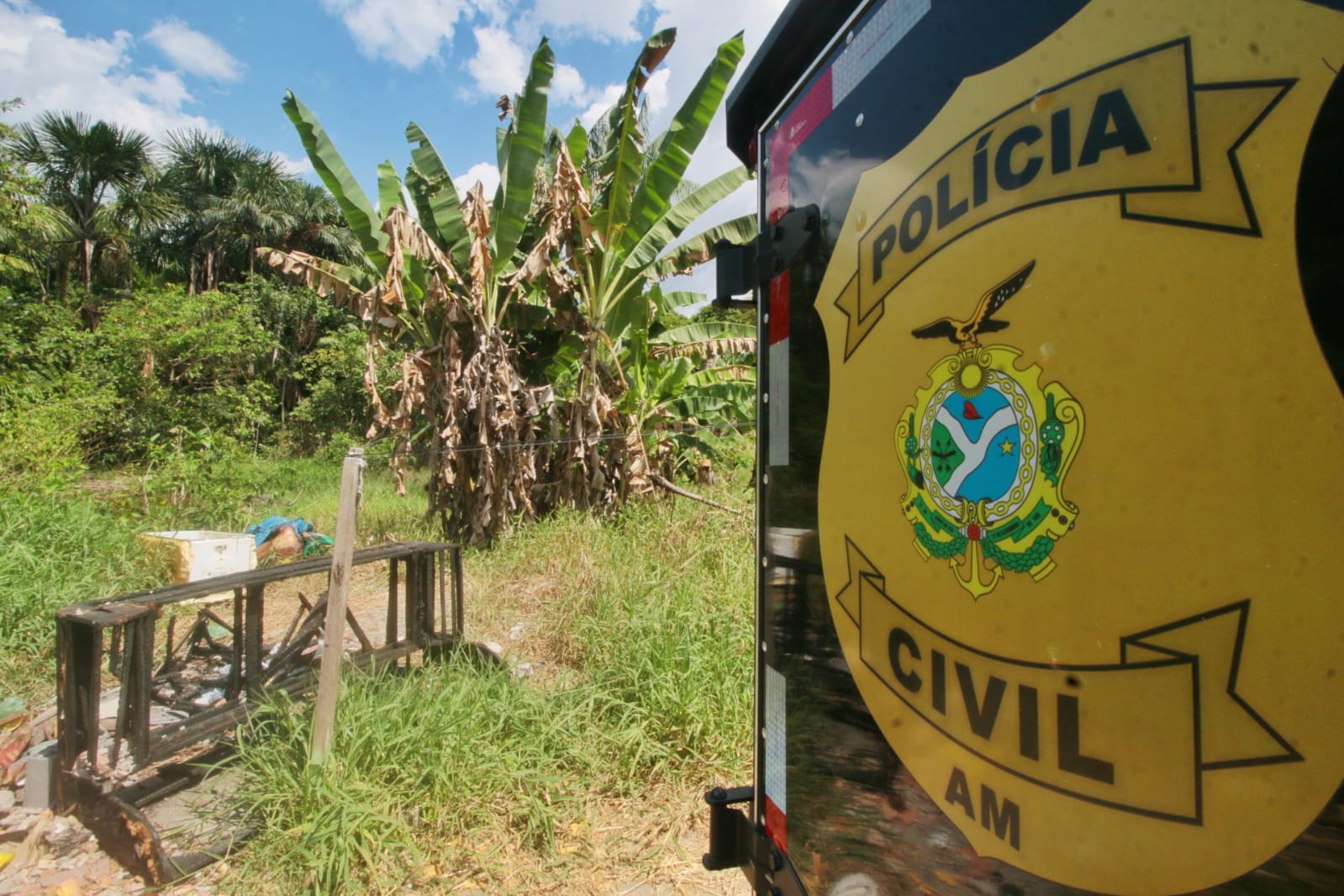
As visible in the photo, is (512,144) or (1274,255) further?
(512,144)

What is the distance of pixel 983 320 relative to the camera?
3.07ft

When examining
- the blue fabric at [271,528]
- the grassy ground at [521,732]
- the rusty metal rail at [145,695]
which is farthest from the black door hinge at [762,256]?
the blue fabric at [271,528]

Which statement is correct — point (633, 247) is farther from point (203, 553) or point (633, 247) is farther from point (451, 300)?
point (203, 553)

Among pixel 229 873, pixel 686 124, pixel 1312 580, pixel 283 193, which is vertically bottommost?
pixel 229 873

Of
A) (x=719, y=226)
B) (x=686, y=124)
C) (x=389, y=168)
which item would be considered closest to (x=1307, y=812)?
(x=686, y=124)

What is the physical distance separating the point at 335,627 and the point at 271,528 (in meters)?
5.91

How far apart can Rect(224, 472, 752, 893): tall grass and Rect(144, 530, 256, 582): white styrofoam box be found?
10.2 ft

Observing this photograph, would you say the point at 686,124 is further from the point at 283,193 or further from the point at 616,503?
the point at 283,193

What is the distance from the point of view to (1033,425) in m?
0.87

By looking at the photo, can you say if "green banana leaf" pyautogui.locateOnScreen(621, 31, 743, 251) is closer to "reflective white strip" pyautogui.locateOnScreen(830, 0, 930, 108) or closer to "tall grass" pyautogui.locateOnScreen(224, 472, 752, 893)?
"tall grass" pyautogui.locateOnScreen(224, 472, 752, 893)

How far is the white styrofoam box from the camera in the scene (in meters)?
6.12

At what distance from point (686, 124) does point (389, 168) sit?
310 centimetres

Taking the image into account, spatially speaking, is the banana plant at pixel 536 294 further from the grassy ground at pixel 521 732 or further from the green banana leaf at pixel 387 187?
the grassy ground at pixel 521 732

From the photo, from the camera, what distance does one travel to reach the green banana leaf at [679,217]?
289 inches
